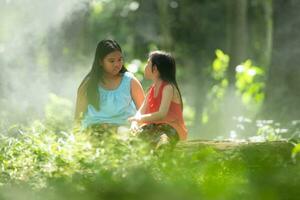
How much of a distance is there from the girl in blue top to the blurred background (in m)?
0.36

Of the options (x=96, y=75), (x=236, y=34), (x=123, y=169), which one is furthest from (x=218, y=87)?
(x=123, y=169)

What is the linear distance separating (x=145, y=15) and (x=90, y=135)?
63.8 ft

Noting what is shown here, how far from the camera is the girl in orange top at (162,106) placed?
7.80 metres

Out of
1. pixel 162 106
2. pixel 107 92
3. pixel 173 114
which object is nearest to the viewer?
pixel 162 106

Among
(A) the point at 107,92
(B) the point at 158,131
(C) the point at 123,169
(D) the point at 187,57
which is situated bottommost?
(C) the point at 123,169

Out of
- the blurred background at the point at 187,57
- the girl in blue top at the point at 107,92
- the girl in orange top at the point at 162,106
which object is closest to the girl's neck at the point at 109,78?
the girl in blue top at the point at 107,92

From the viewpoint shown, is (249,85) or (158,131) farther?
(249,85)

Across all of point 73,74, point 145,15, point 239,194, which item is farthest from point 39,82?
point 239,194

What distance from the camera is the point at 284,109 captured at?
40.9 feet

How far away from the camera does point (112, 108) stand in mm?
8445

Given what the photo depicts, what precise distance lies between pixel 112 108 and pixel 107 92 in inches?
5.8

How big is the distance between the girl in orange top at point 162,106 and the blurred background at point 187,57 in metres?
0.86

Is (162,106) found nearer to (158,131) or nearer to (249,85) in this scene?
(158,131)

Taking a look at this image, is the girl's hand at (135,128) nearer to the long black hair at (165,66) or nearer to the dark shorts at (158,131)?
the dark shorts at (158,131)
